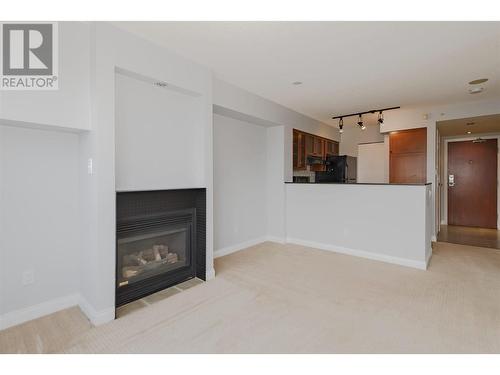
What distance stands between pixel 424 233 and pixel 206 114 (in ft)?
10.5

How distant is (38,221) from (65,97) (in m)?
1.10

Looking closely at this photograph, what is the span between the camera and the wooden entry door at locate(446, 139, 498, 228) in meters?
6.10

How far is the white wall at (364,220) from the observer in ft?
11.5

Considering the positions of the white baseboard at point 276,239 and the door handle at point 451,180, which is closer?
the white baseboard at point 276,239

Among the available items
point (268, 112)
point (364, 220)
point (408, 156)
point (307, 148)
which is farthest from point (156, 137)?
point (408, 156)

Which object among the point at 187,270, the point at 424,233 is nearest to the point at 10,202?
the point at 187,270

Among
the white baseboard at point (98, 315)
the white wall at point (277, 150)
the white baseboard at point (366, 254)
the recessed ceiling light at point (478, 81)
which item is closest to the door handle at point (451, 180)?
the recessed ceiling light at point (478, 81)

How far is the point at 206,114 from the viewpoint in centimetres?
307

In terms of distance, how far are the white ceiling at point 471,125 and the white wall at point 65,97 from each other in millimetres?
5616

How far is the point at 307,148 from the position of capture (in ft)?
17.6

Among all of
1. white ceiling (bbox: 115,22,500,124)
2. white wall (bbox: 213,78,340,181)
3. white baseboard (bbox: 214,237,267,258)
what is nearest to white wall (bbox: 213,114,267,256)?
white baseboard (bbox: 214,237,267,258)

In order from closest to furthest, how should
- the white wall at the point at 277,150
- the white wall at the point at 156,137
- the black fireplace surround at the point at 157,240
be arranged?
the black fireplace surround at the point at 157,240 → the white wall at the point at 156,137 → the white wall at the point at 277,150

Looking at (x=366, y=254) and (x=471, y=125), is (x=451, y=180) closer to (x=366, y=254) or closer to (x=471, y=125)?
(x=471, y=125)

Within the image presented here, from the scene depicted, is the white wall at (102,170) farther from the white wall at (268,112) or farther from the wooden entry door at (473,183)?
the wooden entry door at (473,183)
